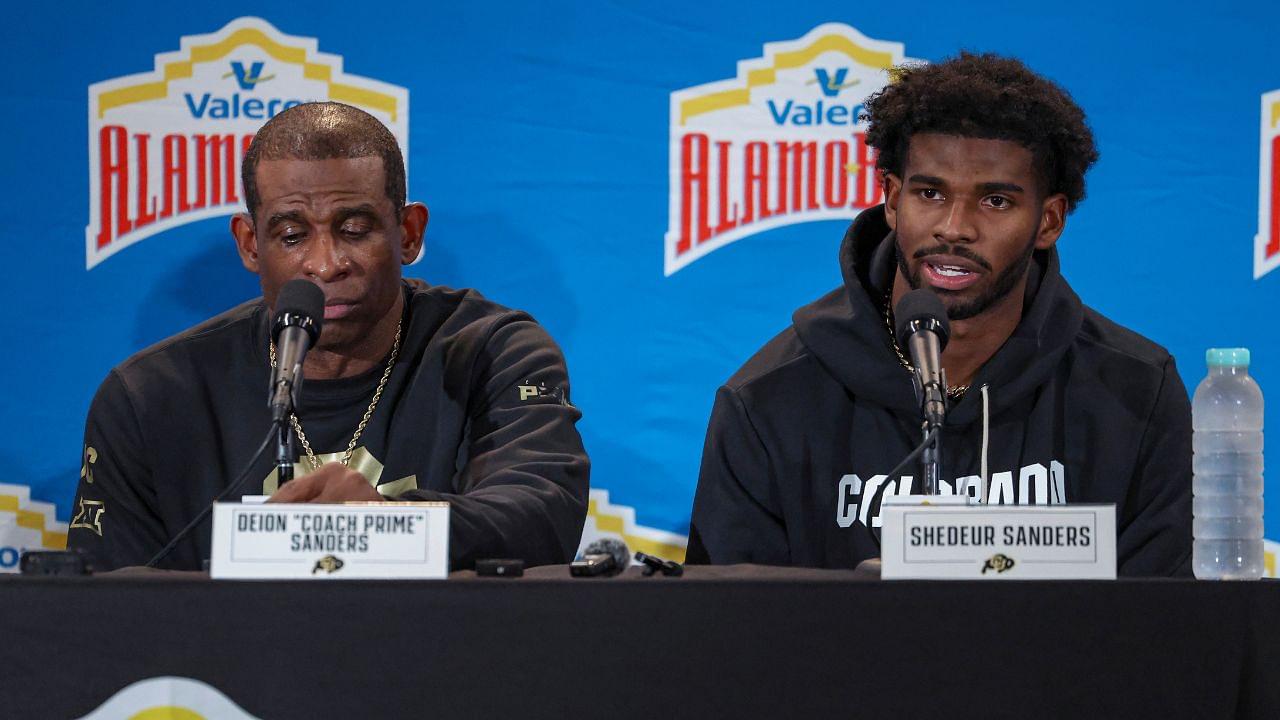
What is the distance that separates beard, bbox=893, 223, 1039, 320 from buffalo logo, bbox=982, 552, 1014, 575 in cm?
108

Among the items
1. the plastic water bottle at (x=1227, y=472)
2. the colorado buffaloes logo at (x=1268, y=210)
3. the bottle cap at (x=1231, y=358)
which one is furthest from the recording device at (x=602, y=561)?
the colorado buffaloes logo at (x=1268, y=210)

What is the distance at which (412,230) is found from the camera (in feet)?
8.72

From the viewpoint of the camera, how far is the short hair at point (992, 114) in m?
2.57

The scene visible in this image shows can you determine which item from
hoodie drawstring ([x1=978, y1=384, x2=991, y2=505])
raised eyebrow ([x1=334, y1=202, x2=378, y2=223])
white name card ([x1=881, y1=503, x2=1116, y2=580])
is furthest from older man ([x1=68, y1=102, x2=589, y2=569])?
white name card ([x1=881, y1=503, x2=1116, y2=580])

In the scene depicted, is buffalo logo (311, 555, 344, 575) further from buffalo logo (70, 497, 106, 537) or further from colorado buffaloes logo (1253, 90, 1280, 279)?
colorado buffaloes logo (1253, 90, 1280, 279)

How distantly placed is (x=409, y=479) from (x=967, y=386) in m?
1.04

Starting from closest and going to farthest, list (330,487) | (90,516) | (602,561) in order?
(602,561) < (330,487) < (90,516)

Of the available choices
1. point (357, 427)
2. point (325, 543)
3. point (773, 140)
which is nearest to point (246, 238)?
point (357, 427)

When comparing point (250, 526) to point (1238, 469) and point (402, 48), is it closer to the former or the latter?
point (1238, 469)

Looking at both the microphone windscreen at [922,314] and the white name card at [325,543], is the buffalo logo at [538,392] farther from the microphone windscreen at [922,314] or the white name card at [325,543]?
the white name card at [325,543]

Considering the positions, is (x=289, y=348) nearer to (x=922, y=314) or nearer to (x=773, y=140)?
(x=922, y=314)

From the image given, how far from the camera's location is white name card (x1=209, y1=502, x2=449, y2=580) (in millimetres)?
1461

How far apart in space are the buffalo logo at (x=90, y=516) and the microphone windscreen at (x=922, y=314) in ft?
4.68

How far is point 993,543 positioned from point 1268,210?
202 centimetres
